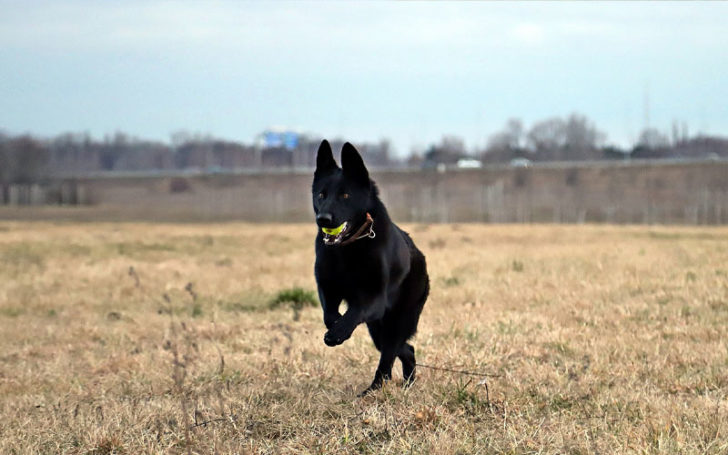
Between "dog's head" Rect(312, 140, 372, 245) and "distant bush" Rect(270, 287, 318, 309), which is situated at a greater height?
"dog's head" Rect(312, 140, 372, 245)

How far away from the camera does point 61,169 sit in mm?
131750

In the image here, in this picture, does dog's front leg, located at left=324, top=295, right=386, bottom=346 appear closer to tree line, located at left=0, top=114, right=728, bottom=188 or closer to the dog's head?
the dog's head

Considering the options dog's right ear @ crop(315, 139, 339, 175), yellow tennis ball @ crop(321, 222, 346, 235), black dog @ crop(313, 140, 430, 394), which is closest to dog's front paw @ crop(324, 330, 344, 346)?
black dog @ crop(313, 140, 430, 394)

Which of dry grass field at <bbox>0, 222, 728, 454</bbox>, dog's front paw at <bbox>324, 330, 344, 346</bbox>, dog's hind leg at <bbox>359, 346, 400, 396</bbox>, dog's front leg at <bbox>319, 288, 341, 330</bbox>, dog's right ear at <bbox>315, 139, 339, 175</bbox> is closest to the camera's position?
dry grass field at <bbox>0, 222, 728, 454</bbox>

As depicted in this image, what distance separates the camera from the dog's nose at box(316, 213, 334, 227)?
18.0 ft

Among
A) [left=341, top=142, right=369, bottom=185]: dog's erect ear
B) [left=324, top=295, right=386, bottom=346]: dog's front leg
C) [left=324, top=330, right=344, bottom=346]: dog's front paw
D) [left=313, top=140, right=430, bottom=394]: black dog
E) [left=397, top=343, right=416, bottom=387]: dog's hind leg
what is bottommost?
[left=397, top=343, right=416, bottom=387]: dog's hind leg

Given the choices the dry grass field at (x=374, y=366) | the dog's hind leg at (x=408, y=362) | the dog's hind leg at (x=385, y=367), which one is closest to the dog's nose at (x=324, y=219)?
the dry grass field at (x=374, y=366)

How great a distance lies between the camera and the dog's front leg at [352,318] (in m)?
5.56

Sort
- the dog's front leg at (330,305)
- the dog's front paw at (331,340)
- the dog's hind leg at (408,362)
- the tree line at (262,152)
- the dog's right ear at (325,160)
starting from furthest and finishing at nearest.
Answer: the tree line at (262,152) → the dog's hind leg at (408,362) → the dog's right ear at (325,160) → the dog's front leg at (330,305) → the dog's front paw at (331,340)

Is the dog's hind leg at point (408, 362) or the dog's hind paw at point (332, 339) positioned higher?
the dog's hind paw at point (332, 339)

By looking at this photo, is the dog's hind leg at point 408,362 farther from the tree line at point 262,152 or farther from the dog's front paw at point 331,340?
the tree line at point 262,152

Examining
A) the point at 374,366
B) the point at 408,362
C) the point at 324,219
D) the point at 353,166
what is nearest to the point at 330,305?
the point at 324,219

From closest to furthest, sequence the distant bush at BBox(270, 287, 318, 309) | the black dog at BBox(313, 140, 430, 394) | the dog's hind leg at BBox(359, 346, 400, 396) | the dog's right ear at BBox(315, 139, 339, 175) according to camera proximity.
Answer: the black dog at BBox(313, 140, 430, 394) < the dog's right ear at BBox(315, 139, 339, 175) < the dog's hind leg at BBox(359, 346, 400, 396) < the distant bush at BBox(270, 287, 318, 309)

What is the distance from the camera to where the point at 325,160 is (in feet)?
20.0
